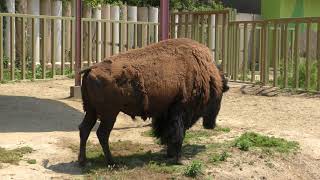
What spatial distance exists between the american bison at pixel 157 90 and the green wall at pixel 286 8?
1522cm

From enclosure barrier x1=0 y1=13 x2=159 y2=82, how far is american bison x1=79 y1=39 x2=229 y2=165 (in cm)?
738

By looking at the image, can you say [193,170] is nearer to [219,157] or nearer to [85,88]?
[219,157]

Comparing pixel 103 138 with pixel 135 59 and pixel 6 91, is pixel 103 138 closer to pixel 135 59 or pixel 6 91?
pixel 135 59

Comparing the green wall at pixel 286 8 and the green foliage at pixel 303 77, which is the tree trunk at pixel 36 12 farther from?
the green wall at pixel 286 8

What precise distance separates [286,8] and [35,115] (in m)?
15.0

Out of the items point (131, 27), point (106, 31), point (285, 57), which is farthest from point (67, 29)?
point (285, 57)

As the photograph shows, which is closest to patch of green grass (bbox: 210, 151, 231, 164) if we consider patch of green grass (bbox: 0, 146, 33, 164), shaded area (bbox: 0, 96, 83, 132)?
patch of green grass (bbox: 0, 146, 33, 164)

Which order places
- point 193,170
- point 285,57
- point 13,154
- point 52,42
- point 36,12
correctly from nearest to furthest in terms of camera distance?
point 193,170, point 13,154, point 285,57, point 52,42, point 36,12

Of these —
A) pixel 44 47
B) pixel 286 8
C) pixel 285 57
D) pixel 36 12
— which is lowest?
pixel 285 57

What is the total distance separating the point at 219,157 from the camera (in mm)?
7309

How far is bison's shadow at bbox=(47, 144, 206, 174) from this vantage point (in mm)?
6703

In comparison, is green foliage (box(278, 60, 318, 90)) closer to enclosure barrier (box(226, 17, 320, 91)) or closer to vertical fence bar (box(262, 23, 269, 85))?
enclosure barrier (box(226, 17, 320, 91))

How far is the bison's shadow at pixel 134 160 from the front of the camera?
6703 millimetres

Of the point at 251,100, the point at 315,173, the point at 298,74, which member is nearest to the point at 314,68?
the point at 298,74
